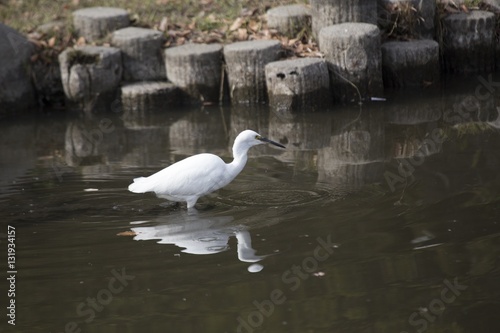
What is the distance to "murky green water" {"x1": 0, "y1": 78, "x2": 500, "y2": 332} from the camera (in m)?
6.23

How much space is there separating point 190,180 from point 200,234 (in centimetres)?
82

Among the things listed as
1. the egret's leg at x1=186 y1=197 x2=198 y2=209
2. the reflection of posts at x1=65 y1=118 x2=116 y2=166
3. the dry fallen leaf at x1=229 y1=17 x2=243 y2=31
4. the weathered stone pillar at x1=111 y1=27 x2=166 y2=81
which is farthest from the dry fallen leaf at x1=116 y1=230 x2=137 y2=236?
the dry fallen leaf at x1=229 y1=17 x2=243 y2=31

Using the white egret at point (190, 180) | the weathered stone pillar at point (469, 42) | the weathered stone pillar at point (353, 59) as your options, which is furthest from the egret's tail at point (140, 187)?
the weathered stone pillar at point (469, 42)

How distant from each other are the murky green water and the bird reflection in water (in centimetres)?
2

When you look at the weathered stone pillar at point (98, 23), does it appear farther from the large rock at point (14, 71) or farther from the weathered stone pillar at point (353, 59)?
the weathered stone pillar at point (353, 59)

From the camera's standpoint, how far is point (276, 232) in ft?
25.3

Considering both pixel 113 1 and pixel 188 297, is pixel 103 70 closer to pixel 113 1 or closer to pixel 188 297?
pixel 113 1

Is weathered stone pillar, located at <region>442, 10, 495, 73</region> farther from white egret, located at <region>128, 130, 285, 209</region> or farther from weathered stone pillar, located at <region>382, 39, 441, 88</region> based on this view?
white egret, located at <region>128, 130, 285, 209</region>

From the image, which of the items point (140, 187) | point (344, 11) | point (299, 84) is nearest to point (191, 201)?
point (140, 187)

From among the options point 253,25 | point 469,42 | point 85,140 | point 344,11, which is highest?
point 344,11

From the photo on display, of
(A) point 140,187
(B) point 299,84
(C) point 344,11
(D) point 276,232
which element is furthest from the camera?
(C) point 344,11

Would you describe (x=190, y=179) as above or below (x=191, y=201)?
above

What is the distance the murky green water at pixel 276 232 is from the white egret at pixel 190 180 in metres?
0.19

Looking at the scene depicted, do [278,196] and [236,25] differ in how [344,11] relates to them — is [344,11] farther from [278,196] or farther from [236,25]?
[278,196]
